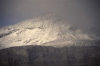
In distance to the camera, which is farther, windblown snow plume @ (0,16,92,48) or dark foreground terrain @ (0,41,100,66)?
windblown snow plume @ (0,16,92,48)

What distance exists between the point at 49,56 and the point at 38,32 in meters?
4.66

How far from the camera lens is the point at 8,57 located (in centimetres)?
1298

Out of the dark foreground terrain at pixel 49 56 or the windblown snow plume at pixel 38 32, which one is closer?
the dark foreground terrain at pixel 49 56

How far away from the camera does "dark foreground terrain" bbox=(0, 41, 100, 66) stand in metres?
12.7

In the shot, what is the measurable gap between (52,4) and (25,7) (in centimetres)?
340

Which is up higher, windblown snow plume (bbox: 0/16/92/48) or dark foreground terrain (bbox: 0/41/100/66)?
windblown snow plume (bbox: 0/16/92/48)

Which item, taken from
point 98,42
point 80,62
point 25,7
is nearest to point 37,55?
point 80,62

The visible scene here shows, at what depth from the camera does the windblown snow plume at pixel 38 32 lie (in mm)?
15924

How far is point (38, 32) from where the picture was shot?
16.9 metres

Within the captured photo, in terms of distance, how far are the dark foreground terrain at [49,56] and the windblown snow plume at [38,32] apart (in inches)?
78.6

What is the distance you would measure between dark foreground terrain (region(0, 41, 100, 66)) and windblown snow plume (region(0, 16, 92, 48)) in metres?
2.00

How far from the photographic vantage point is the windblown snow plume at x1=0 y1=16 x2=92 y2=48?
15924 millimetres

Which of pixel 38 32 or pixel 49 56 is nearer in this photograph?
pixel 49 56

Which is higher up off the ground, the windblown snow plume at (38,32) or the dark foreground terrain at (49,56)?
the windblown snow plume at (38,32)
